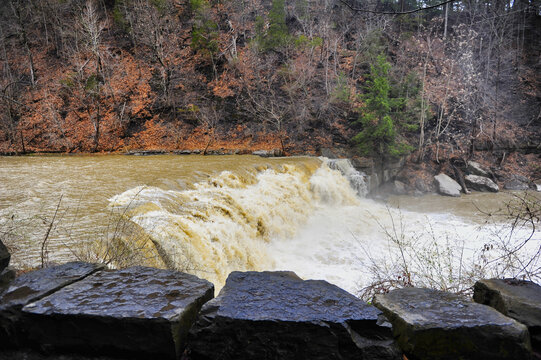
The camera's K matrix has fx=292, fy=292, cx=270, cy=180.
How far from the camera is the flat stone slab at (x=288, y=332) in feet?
4.40

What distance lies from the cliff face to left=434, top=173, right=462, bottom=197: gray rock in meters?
1.30

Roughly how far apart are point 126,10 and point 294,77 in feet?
44.7

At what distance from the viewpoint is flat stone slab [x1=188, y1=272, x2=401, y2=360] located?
4.40 feet

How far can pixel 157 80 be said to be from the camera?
18703 millimetres

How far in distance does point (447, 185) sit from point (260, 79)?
1163 cm

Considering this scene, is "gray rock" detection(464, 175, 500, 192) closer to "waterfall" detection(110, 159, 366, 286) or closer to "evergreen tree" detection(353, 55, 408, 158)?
"evergreen tree" detection(353, 55, 408, 158)

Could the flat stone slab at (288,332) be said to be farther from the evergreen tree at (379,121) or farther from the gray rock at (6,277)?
the evergreen tree at (379,121)

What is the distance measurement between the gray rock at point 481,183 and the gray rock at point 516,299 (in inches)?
559

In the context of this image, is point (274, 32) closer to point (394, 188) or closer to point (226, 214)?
point (394, 188)

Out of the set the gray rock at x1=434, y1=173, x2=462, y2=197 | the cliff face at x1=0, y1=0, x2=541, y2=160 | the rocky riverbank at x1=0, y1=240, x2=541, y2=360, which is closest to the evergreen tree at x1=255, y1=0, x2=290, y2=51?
the cliff face at x1=0, y1=0, x2=541, y2=160

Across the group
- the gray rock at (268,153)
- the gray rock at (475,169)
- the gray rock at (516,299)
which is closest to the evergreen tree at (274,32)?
the gray rock at (268,153)

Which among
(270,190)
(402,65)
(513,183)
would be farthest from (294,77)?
(513,183)

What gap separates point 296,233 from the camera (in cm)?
805

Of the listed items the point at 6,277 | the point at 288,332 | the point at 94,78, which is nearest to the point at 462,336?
the point at 288,332
